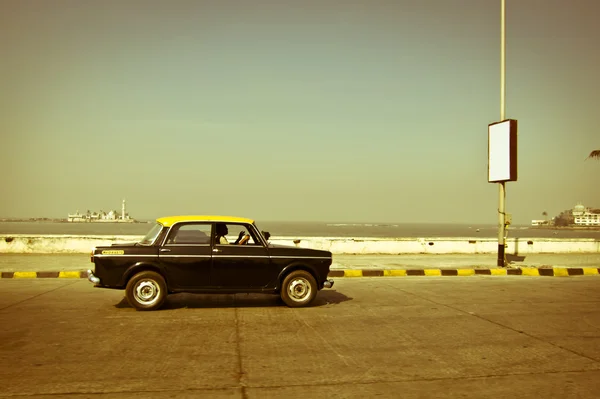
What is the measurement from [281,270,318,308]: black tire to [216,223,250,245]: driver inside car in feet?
3.33

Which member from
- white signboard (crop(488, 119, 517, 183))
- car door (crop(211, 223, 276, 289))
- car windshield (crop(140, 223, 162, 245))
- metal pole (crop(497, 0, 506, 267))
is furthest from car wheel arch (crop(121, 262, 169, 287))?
white signboard (crop(488, 119, 517, 183))

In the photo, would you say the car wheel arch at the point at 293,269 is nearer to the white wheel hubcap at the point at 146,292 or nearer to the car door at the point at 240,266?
the car door at the point at 240,266

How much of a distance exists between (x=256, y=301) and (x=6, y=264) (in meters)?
9.23

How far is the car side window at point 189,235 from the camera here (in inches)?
352

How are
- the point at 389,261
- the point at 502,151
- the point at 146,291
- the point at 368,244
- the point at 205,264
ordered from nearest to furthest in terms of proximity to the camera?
the point at 146,291, the point at 205,264, the point at 502,151, the point at 389,261, the point at 368,244

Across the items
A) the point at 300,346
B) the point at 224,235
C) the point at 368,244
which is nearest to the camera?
the point at 300,346

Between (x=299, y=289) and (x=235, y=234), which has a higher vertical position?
(x=235, y=234)

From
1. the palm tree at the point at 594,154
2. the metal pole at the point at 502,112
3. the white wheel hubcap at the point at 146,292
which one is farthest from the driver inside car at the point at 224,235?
the palm tree at the point at 594,154

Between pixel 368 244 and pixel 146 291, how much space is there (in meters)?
12.7

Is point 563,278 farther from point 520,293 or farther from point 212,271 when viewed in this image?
point 212,271

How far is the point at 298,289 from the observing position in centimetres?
934

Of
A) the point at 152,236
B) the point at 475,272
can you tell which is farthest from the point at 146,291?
the point at 475,272

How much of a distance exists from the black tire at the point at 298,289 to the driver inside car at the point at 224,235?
102 centimetres

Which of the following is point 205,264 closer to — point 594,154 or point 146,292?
point 146,292
